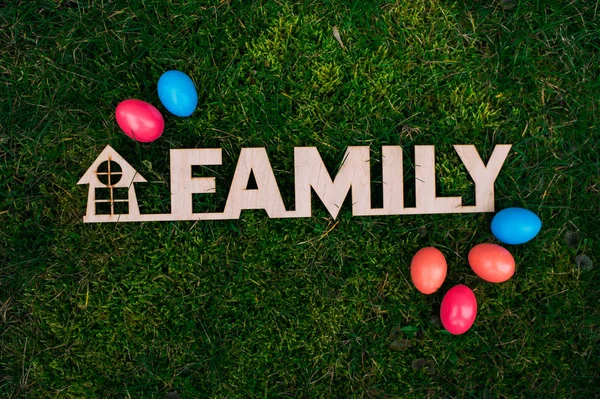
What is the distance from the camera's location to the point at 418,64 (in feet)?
7.98

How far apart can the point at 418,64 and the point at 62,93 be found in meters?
2.02

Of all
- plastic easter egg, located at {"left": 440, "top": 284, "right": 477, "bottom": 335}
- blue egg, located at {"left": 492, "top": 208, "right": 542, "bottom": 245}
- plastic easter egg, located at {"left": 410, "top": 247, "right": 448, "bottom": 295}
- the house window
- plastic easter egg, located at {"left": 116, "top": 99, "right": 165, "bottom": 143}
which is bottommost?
plastic easter egg, located at {"left": 440, "top": 284, "right": 477, "bottom": 335}

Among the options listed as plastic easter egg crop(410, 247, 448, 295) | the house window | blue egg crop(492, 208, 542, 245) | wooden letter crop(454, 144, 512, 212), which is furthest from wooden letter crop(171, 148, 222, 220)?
blue egg crop(492, 208, 542, 245)

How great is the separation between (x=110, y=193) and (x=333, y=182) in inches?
48.1

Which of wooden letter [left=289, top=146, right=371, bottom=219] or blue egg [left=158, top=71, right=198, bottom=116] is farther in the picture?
wooden letter [left=289, top=146, right=371, bottom=219]

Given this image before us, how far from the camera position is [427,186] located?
2371 millimetres

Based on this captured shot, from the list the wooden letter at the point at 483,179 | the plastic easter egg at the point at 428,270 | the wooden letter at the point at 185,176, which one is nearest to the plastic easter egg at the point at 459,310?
the plastic easter egg at the point at 428,270

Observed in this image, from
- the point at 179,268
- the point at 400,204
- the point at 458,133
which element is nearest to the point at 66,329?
the point at 179,268

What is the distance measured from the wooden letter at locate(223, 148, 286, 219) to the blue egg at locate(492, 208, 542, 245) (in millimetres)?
1174

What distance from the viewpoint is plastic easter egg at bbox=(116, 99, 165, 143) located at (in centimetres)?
220

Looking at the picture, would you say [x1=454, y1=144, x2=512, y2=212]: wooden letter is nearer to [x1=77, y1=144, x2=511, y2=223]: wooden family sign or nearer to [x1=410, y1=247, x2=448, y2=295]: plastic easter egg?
[x1=77, y1=144, x2=511, y2=223]: wooden family sign

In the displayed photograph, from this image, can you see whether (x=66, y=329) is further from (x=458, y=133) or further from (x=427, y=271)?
(x=458, y=133)

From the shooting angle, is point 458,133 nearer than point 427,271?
No

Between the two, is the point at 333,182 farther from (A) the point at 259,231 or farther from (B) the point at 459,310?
(B) the point at 459,310
